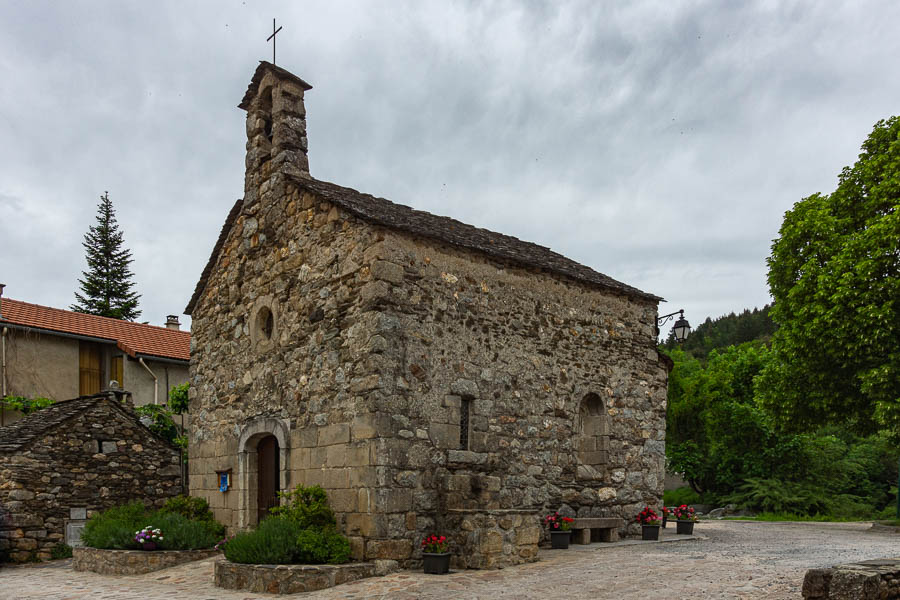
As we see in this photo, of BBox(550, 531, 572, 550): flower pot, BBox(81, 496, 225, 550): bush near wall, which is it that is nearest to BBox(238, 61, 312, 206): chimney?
BBox(81, 496, 225, 550): bush near wall

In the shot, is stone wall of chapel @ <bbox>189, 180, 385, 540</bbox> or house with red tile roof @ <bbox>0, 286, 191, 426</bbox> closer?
stone wall of chapel @ <bbox>189, 180, 385, 540</bbox>

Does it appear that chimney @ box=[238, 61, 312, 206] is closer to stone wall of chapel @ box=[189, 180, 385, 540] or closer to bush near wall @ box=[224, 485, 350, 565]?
stone wall of chapel @ box=[189, 180, 385, 540]

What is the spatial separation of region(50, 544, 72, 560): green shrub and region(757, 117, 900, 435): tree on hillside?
1419 centimetres

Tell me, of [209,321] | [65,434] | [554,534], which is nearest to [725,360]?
[554,534]

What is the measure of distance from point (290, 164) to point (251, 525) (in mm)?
5995

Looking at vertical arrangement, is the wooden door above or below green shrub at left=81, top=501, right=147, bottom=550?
above

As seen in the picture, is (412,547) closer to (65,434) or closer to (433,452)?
(433,452)

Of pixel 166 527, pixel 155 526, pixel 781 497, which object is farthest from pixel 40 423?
pixel 781 497

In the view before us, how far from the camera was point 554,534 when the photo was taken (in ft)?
38.5

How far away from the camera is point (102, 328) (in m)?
21.8

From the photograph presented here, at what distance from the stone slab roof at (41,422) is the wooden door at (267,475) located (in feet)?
15.2

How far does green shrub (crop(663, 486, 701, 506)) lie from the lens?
27156 millimetres

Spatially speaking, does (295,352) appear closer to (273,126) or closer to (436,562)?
(436,562)

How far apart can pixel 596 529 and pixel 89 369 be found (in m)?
14.9
